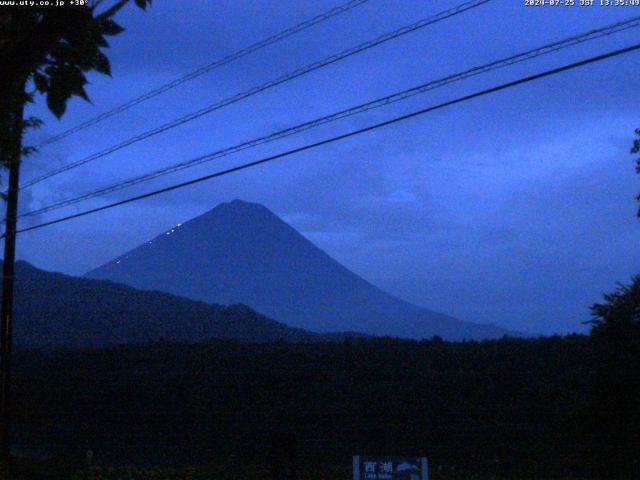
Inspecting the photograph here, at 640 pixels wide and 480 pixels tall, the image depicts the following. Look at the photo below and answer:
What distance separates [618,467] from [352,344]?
26.2 m

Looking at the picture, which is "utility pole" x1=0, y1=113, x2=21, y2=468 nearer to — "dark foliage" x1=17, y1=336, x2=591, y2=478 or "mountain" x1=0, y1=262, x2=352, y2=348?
"dark foliage" x1=17, y1=336, x2=591, y2=478

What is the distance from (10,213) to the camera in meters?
16.2

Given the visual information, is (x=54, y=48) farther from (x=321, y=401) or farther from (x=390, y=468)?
(x=321, y=401)

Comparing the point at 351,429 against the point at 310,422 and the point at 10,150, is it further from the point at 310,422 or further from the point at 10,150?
the point at 10,150

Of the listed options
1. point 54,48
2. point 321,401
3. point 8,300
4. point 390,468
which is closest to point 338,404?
point 321,401

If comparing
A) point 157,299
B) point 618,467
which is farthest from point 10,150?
point 157,299

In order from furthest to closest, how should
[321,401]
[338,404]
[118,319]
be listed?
1. [118,319]
2. [321,401]
3. [338,404]

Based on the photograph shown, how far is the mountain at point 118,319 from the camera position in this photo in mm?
67188

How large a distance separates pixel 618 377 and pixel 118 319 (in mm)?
59755

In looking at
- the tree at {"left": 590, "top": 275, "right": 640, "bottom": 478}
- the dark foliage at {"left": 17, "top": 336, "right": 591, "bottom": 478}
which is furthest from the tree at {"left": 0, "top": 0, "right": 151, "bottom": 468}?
the dark foliage at {"left": 17, "top": 336, "right": 591, "bottom": 478}

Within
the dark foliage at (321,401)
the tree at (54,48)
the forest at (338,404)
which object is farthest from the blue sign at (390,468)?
the dark foliage at (321,401)

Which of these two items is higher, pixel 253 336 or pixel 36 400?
pixel 253 336

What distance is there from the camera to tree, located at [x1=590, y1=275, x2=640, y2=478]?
53.7 feet

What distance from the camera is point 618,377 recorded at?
18.0 meters
